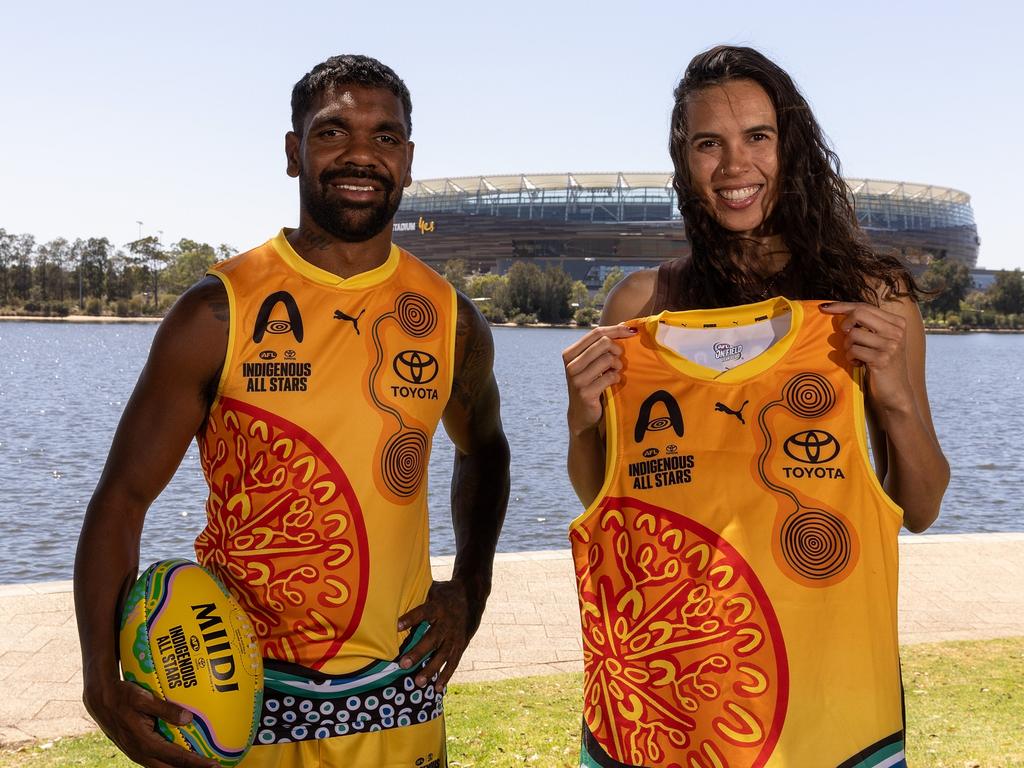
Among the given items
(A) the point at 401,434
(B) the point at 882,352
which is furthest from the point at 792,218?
(A) the point at 401,434

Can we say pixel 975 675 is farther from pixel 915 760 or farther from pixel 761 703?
pixel 761 703

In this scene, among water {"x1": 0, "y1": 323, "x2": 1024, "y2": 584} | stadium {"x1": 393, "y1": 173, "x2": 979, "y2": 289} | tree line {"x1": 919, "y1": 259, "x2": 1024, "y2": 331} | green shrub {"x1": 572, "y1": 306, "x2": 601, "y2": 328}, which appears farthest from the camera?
stadium {"x1": 393, "y1": 173, "x2": 979, "y2": 289}

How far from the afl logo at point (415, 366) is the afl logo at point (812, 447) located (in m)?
1.00

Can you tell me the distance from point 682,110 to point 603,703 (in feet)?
5.13

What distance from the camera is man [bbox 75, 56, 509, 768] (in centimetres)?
299

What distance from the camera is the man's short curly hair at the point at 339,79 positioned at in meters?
3.18

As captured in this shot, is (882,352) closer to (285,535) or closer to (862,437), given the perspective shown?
(862,437)

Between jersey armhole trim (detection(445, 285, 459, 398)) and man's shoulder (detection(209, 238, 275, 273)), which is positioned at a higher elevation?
man's shoulder (detection(209, 238, 275, 273))

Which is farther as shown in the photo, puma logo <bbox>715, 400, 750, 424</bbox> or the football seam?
puma logo <bbox>715, 400, 750, 424</bbox>

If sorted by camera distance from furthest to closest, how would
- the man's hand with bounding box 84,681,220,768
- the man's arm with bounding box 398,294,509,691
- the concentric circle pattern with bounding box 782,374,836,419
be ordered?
the man's arm with bounding box 398,294,509,691 < the concentric circle pattern with bounding box 782,374,836,419 < the man's hand with bounding box 84,681,220,768

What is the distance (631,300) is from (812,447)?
662 mm

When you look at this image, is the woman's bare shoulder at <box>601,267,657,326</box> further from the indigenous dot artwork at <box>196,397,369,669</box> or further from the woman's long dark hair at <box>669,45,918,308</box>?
the indigenous dot artwork at <box>196,397,369,669</box>

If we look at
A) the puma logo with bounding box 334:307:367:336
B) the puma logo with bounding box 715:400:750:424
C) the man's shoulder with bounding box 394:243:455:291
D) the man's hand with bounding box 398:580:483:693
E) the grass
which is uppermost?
the man's shoulder with bounding box 394:243:455:291

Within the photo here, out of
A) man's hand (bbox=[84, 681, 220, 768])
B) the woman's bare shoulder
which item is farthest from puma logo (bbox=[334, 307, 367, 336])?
man's hand (bbox=[84, 681, 220, 768])
